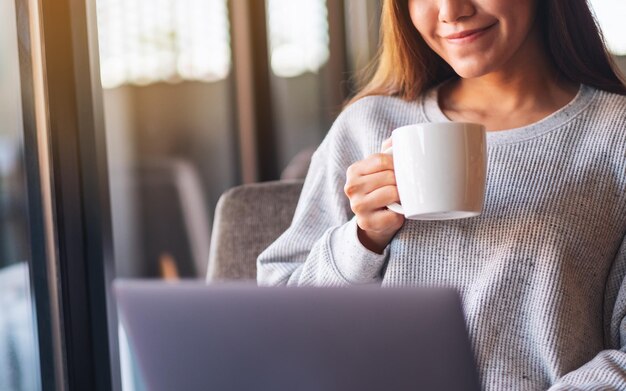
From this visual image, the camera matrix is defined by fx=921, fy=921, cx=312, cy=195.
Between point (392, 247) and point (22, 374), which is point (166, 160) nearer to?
point (22, 374)

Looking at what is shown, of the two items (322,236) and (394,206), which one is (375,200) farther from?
(322,236)

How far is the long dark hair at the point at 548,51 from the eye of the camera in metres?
1.19

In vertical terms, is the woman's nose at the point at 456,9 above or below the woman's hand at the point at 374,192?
above

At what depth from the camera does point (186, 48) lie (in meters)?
2.70

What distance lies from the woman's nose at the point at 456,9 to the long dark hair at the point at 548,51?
130 mm

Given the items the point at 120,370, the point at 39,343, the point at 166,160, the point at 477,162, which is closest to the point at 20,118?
the point at 39,343

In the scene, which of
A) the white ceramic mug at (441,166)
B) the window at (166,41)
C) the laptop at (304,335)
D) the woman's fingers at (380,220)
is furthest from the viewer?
the window at (166,41)

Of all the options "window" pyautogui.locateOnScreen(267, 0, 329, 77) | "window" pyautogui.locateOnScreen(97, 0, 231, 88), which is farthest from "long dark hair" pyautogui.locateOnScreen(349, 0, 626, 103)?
"window" pyautogui.locateOnScreen(267, 0, 329, 77)

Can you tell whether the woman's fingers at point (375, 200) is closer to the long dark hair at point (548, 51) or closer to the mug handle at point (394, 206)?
the mug handle at point (394, 206)

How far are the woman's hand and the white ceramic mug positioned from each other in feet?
0.13

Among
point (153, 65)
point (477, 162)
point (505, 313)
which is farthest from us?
point (153, 65)

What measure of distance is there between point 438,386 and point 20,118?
0.75 metres

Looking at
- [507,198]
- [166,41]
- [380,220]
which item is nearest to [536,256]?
[507,198]

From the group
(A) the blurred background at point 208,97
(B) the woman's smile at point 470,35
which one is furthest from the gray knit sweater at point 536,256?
(A) the blurred background at point 208,97
